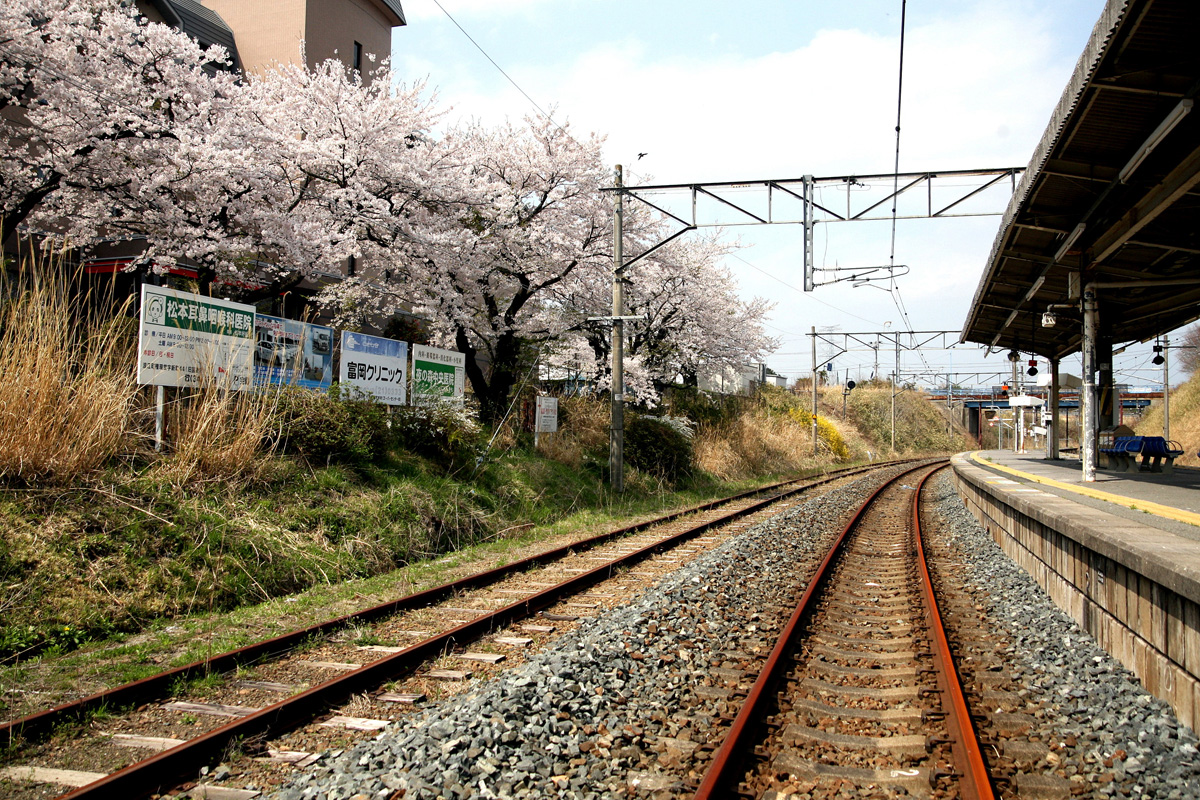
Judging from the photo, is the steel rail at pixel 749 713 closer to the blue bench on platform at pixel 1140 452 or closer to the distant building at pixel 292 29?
the blue bench on platform at pixel 1140 452

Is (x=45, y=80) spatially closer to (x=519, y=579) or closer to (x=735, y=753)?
(x=519, y=579)

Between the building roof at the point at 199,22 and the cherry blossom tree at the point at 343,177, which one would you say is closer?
the cherry blossom tree at the point at 343,177

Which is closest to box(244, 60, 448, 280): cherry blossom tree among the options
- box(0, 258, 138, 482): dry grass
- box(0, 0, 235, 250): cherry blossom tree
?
box(0, 0, 235, 250): cherry blossom tree

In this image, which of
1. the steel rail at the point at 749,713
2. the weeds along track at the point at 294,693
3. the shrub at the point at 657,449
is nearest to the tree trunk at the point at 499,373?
the shrub at the point at 657,449

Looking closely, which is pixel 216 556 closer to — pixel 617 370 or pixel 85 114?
pixel 85 114

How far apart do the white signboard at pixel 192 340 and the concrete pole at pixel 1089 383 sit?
11778 millimetres

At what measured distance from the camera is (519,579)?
8703 millimetres

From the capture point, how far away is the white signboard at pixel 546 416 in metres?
16.5

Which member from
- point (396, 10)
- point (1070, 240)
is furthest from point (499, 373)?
point (396, 10)

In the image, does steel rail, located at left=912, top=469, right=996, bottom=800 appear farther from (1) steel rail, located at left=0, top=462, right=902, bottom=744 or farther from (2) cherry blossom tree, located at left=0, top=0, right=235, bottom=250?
(2) cherry blossom tree, located at left=0, top=0, right=235, bottom=250

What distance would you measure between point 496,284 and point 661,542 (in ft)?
26.8

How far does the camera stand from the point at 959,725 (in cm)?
442

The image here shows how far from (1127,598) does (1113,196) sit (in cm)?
625

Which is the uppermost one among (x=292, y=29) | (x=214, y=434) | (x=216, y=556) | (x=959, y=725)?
(x=292, y=29)
